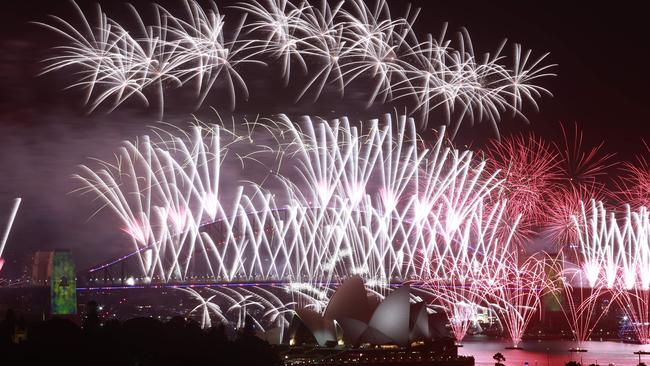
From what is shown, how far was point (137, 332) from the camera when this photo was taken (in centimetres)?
4359

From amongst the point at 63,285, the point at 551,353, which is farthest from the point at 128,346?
the point at 63,285

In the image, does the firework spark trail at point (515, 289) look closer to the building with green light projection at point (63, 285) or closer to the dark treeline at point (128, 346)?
the dark treeline at point (128, 346)

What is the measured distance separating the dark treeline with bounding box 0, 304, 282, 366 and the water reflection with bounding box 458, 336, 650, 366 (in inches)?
999

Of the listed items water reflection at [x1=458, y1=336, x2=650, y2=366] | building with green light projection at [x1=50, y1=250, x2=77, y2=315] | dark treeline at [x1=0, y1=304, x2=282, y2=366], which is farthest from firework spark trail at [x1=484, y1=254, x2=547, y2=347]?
building with green light projection at [x1=50, y1=250, x2=77, y2=315]

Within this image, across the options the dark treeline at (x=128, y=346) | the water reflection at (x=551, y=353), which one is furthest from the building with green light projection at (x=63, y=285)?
the dark treeline at (x=128, y=346)

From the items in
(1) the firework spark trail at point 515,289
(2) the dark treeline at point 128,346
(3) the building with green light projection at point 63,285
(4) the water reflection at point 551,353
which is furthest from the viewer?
(3) the building with green light projection at point 63,285

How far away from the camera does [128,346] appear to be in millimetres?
40938

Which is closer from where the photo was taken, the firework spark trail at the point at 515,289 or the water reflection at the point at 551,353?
the firework spark trail at the point at 515,289

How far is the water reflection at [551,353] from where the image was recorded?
223 ft

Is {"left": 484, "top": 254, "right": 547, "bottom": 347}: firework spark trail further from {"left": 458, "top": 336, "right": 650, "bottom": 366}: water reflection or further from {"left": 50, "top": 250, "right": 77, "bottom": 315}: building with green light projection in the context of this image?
{"left": 50, "top": 250, "right": 77, "bottom": 315}: building with green light projection

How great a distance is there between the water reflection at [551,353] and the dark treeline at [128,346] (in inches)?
999

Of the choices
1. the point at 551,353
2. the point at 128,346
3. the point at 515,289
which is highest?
the point at 515,289

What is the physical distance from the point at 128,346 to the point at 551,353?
44.7 m

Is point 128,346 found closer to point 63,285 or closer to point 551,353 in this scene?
point 551,353
